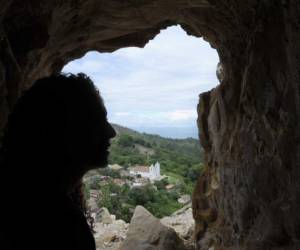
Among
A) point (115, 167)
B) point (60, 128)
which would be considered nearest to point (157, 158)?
point (115, 167)

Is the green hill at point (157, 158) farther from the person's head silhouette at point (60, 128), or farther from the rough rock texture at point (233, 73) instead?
the person's head silhouette at point (60, 128)

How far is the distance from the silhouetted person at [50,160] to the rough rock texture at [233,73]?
142 centimetres

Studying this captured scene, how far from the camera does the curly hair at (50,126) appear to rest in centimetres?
180

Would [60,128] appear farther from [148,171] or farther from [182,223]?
[148,171]

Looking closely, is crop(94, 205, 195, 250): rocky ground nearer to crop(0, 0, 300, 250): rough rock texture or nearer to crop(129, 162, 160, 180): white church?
crop(0, 0, 300, 250): rough rock texture

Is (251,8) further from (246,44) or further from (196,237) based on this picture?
(196,237)

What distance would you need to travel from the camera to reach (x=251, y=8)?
3559 mm

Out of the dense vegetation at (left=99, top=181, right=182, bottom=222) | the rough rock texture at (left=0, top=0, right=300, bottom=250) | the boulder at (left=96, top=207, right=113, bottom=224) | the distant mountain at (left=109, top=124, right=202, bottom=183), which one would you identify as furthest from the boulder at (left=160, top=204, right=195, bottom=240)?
the distant mountain at (left=109, top=124, right=202, bottom=183)

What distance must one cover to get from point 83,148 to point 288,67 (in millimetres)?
1635

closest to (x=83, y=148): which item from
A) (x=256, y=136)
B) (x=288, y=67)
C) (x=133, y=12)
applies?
(x=288, y=67)

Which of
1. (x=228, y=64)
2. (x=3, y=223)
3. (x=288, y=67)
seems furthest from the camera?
(x=228, y=64)

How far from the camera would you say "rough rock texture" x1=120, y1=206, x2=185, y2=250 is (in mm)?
7379

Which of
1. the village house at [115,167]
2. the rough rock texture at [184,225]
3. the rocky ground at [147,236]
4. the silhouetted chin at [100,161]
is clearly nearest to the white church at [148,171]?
the village house at [115,167]

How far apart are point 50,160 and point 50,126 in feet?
0.47
